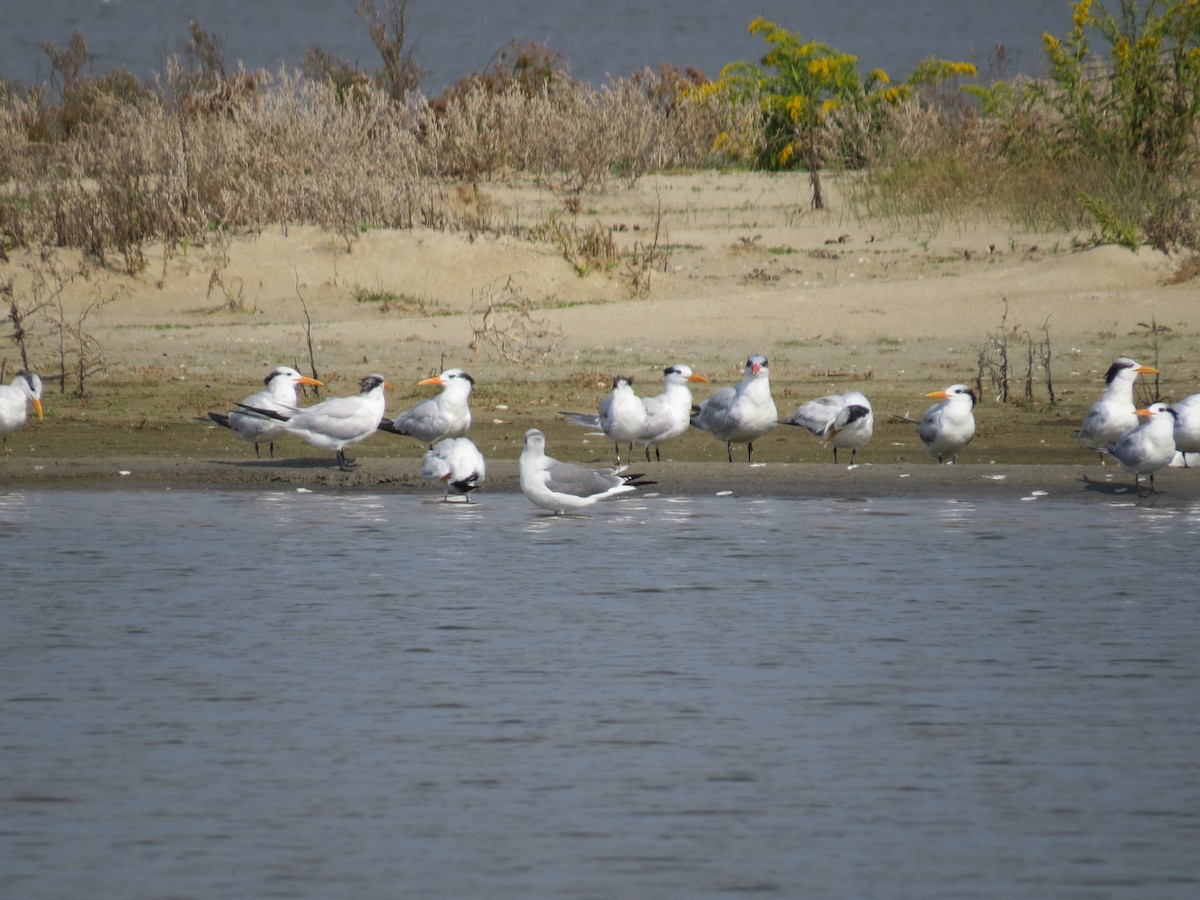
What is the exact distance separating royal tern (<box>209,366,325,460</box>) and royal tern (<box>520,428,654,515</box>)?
206 centimetres

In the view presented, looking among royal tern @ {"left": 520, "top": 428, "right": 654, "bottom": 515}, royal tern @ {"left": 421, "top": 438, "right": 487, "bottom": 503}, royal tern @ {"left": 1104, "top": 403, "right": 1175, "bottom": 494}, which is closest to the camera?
royal tern @ {"left": 520, "top": 428, "right": 654, "bottom": 515}

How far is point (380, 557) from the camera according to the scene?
389 inches

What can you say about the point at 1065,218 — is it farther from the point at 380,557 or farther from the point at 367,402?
the point at 380,557

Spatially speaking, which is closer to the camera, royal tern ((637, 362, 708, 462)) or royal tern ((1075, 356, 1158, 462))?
royal tern ((1075, 356, 1158, 462))

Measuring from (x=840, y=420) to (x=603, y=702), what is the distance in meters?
5.47

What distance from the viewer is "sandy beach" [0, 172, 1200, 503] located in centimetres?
1258

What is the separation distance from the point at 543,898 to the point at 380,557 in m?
5.24

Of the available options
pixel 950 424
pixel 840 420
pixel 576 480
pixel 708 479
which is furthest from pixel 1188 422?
pixel 576 480

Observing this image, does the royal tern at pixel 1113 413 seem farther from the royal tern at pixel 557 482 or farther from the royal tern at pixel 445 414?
the royal tern at pixel 445 414

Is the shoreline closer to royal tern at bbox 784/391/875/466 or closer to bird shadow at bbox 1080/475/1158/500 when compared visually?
bird shadow at bbox 1080/475/1158/500

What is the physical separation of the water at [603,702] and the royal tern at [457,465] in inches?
12.0

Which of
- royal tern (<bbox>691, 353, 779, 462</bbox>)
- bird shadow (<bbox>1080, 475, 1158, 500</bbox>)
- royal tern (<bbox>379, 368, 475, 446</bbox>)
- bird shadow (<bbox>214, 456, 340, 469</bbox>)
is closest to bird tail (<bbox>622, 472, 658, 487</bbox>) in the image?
royal tern (<bbox>691, 353, 779, 462</bbox>)

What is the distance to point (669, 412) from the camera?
1220cm

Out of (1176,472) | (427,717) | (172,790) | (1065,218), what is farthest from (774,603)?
(1065,218)
